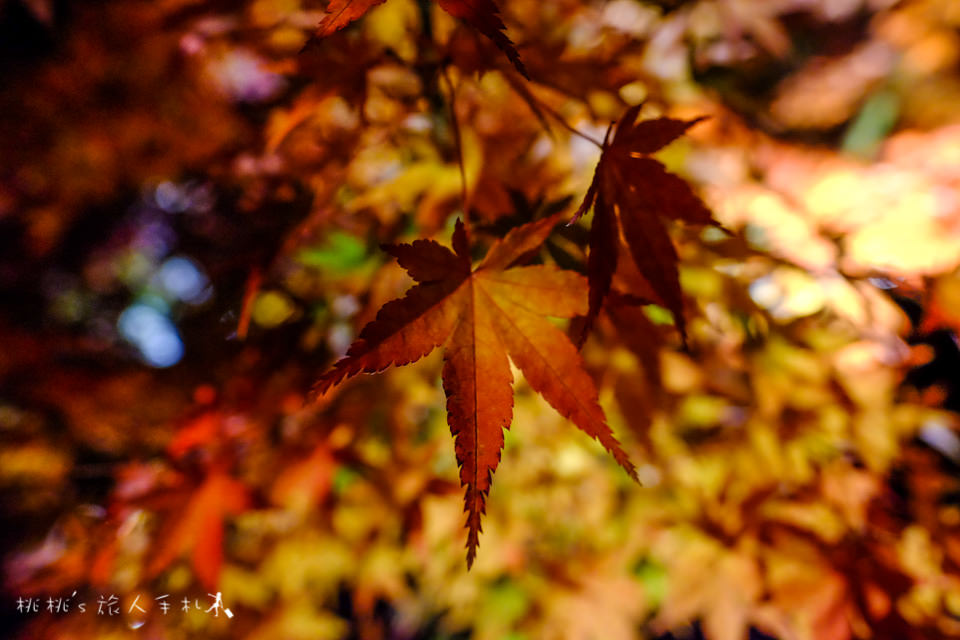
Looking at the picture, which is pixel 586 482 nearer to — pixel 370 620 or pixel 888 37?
pixel 370 620

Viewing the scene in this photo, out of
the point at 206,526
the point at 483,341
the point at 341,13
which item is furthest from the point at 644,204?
the point at 206,526

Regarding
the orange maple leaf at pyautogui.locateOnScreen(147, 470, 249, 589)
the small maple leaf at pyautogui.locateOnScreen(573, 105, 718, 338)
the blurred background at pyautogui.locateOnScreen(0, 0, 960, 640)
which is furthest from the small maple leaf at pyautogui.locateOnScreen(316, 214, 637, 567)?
the orange maple leaf at pyautogui.locateOnScreen(147, 470, 249, 589)

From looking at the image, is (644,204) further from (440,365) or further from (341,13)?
(440,365)

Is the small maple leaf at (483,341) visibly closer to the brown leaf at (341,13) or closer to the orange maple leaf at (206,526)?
the brown leaf at (341,13)

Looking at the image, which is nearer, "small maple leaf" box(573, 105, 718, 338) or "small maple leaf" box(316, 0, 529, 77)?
"small maple leaf" box(316, 0, 529, 77)

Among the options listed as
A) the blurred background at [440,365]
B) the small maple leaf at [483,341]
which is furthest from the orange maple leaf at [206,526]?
the small maple leaf at [483,341]

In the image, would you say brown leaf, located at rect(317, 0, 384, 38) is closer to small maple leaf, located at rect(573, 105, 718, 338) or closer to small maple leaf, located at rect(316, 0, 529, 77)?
small maple leaf, located at rect(316, 0, 529, 77)
